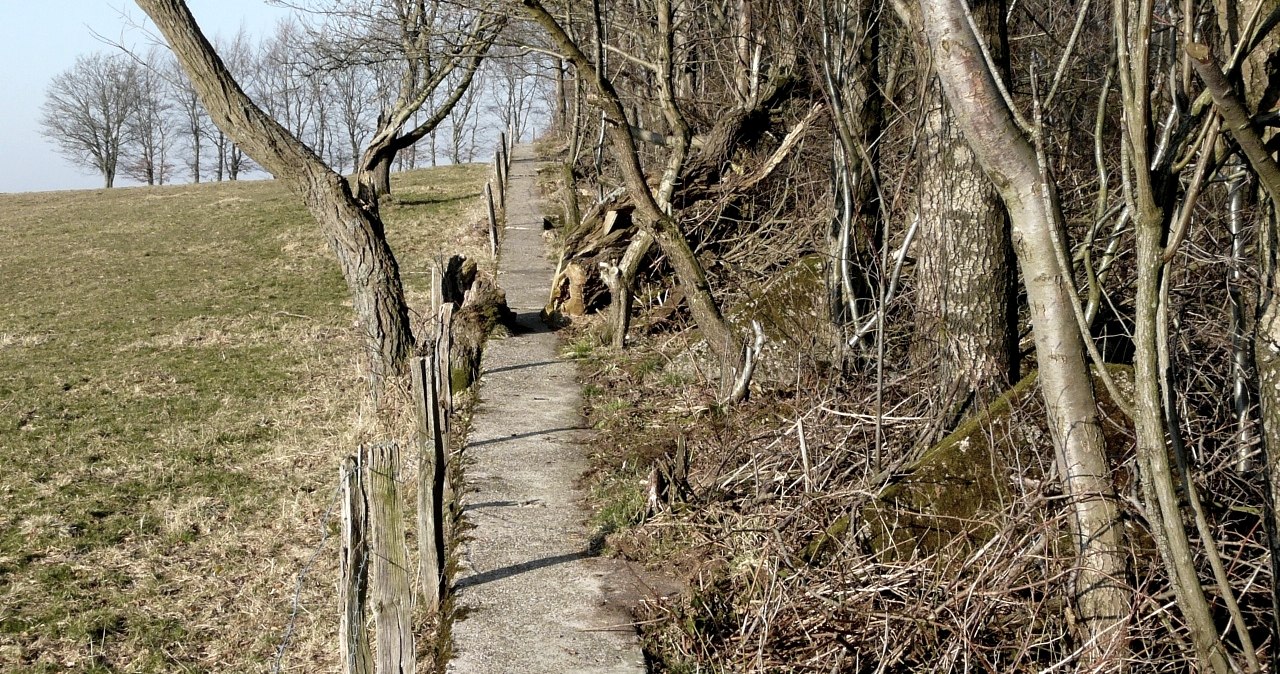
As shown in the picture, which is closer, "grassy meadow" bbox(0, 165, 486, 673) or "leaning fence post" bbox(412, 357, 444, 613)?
"leaning fence post" bbox(412, 357, 444, 613)

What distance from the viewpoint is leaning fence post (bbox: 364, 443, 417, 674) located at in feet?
13.8

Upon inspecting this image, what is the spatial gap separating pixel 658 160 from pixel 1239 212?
984 centimetres

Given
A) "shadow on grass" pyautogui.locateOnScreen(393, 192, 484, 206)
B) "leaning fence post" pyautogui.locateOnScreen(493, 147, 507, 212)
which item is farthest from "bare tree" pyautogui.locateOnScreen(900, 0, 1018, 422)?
"shadow on grass" pyautogui.locateOnScreen(393, 192, 484, 206)

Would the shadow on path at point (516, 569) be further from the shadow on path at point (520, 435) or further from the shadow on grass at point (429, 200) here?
the shadow on grass at point (429, 200)

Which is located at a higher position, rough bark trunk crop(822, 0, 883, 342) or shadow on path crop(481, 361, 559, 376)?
rough bark trunk crop(822, 0, 883, 342)

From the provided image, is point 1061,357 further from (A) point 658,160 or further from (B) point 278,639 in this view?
(A) point 658,160

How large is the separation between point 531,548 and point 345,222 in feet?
16.9

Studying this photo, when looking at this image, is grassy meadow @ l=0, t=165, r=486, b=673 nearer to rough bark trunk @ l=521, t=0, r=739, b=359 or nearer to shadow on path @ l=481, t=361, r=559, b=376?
shadow on path @ l=481, t=361, r=559, b=376

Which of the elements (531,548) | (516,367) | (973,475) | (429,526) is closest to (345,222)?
(516,367)

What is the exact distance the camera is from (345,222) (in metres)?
9.97

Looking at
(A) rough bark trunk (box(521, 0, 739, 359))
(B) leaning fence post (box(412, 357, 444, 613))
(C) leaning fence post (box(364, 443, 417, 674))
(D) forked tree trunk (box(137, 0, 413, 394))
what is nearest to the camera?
(C) leaning fence post (box(364, 443, 417, 674))

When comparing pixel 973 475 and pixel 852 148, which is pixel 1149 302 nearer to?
pixel 973 475

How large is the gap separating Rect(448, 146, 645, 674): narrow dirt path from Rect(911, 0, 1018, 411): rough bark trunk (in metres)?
1.97

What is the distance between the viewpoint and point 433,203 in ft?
79.8
